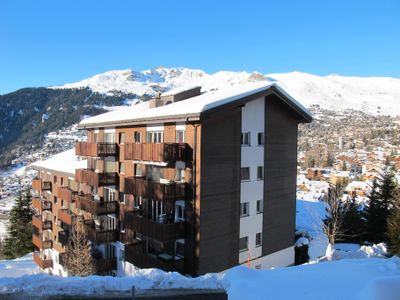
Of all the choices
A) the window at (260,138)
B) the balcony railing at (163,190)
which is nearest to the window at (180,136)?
the balcony railing at (163,190)

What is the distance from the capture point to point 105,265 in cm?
2580

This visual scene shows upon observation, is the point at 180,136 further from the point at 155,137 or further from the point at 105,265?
the point at 105,265

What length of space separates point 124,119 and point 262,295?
16612mm

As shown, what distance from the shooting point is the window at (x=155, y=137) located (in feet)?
73.8

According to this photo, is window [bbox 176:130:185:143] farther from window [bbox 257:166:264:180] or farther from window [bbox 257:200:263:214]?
window [bbox 257:200:263:214]

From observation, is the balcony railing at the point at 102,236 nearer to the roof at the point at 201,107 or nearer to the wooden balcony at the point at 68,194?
the wooden balcony at the point at 68,194

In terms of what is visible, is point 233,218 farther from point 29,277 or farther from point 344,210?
point 344,210

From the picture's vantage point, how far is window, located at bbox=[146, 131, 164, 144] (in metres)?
22.5

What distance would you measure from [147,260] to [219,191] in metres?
6.30

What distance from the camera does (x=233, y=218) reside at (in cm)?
2147

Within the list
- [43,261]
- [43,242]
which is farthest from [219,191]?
[43,242]

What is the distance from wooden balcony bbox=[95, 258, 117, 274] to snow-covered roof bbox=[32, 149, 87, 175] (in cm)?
1049

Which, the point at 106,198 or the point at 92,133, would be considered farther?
the point at 92,133

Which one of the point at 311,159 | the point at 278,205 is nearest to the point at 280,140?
the point at 278,205
